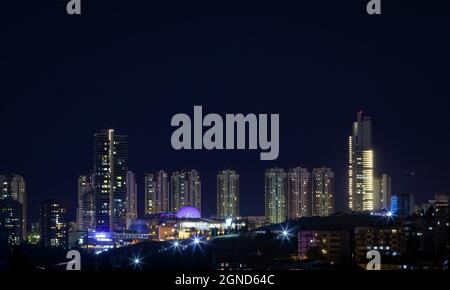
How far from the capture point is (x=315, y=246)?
15.4m

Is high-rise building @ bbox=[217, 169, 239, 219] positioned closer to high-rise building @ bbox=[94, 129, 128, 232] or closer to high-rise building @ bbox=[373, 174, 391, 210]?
high-rise building @ bbox=[94, 129, 128, 232]

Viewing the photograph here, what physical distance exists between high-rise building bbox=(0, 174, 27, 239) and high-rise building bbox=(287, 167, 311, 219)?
8.02m

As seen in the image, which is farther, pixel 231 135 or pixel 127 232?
pixel 127 232

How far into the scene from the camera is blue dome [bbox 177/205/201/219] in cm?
3073

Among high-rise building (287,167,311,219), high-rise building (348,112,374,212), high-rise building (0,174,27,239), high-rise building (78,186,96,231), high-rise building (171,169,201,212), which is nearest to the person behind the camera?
high-rise building (348,112,374,212)

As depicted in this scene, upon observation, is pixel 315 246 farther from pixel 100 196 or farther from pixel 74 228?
pixel 74 228

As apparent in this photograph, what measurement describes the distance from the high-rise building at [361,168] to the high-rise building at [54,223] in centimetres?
1150

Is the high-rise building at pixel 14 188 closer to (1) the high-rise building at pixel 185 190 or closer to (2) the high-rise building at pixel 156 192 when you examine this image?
(2) the high-rise building at pixel 156 192

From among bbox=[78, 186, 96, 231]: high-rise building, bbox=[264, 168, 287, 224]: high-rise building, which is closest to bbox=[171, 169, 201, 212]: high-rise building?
bbox=[78, 186, 96, 231]: high-rise building

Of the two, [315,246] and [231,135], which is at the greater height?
[231,135]

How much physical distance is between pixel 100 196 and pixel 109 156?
20.7 feet

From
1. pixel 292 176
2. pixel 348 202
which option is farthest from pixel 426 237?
pixel 292 176

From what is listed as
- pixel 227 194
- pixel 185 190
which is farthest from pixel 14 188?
pixel 185 190
